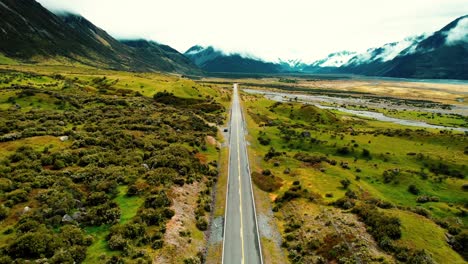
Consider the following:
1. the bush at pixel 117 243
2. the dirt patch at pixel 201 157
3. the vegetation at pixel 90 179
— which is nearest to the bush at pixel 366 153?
the vegetation at pixel 90 179

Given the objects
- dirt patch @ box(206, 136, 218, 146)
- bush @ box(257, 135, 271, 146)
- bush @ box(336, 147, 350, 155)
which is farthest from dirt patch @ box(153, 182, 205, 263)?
bush @ box(336, 147, 350, 155)

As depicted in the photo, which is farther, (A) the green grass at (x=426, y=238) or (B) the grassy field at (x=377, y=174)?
(B) the grassy field at (x=377, y=174)

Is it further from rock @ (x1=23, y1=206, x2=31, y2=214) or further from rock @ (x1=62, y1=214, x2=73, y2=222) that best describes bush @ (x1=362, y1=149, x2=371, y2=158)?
rock @ (x1=23, y1=206, x2=31, y2=214)

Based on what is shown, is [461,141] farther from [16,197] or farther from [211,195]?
[16,197]

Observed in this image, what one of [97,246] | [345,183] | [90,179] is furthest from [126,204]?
[345,183]

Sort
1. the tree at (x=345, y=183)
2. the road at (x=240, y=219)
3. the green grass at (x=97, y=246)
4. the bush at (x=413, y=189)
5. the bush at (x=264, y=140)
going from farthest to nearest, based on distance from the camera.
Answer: the bush at (x=264, y=140)
the bush at (x=413, y=189)
the tree at (x=345, y=183)
the road at (x=240, y=219)
the green grass at (x=97, y=246)

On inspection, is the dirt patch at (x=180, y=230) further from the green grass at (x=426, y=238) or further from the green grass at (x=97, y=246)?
the green grass at (x=426, y=238)

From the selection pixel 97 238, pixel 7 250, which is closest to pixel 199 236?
pixel 97 238

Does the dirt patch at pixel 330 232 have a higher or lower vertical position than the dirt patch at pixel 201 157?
lower
